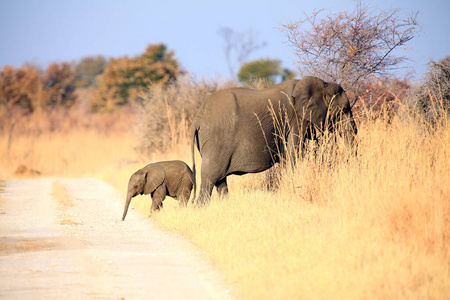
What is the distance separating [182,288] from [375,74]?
30.7 ft

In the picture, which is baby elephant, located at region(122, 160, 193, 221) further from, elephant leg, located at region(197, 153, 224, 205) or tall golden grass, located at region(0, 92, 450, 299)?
elephant leg, located at region(197, 153, 224, 205)

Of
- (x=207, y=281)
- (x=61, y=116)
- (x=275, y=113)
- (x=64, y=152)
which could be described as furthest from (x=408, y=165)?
A: (x=61, y=116)

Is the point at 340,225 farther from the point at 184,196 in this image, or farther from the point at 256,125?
the point at 184,196

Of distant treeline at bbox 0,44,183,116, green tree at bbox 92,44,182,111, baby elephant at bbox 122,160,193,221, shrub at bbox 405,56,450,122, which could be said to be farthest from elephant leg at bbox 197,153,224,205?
green tree at bbox 92,44,182,111

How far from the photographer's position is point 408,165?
9.62 metres

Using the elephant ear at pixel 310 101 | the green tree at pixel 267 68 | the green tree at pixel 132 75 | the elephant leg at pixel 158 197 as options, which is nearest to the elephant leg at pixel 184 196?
the elephant leg at pixel 158 197

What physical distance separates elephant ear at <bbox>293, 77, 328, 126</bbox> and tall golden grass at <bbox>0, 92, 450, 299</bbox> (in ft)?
2.14

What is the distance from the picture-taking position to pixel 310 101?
37.7 ft

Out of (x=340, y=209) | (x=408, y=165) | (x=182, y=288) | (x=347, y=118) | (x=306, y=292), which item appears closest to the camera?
(x=306, y=292)

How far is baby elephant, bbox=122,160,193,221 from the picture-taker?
11.9m

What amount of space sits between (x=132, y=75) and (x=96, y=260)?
130 feet

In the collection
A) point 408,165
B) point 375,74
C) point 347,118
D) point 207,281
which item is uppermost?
point 375,74

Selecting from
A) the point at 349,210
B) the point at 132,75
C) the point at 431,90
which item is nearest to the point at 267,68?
the point at 132,75

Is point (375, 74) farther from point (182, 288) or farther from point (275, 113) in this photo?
point (182, 288)
